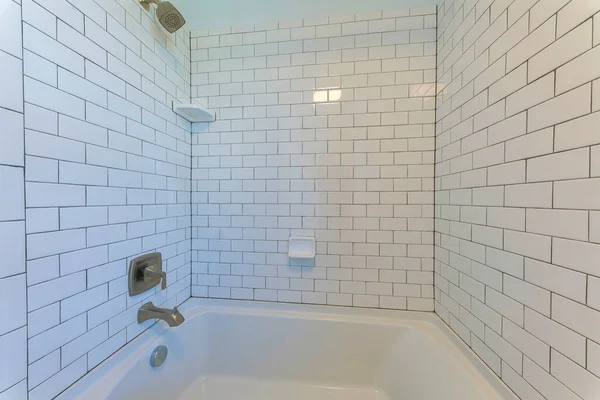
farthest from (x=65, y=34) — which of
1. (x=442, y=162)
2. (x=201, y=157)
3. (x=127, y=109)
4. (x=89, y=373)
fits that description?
(x=442, y=162)

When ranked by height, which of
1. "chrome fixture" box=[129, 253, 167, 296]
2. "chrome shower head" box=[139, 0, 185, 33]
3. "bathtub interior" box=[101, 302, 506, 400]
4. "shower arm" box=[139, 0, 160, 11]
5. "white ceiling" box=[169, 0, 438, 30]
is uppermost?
"white ceiling" box=[169, 0, 438, 30]

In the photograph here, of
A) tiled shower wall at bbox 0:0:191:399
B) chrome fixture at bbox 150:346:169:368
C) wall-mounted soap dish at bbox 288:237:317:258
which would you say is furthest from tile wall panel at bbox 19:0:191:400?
wall-mounted soap dish at bbox 288:237:317:258

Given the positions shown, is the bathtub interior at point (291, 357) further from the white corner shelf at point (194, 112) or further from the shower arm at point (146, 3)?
the shower arm at point (146, 3)

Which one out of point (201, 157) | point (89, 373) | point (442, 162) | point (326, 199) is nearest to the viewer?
point (89, 373)

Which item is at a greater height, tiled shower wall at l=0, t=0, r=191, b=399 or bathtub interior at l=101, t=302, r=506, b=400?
tiled shower wall at l=0, t=0, r=191, b=399

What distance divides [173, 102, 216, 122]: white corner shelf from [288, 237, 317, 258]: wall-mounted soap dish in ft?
3.03

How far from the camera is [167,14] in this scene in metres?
1.15

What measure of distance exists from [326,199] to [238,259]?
69cm

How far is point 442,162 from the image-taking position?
128cm

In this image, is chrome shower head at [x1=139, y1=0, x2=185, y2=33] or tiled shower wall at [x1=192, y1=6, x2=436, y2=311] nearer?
chrome shower head at [x1=139, y1=0, x2=185, y2=33]

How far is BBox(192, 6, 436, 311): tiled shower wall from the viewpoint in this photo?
54.7 inches

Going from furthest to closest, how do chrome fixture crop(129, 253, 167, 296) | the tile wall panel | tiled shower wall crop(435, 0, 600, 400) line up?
chrome fixture crop(129, 253, 167, 296) < the tile wall panel < tiled shower wall crop(435, 0, 600, 400)

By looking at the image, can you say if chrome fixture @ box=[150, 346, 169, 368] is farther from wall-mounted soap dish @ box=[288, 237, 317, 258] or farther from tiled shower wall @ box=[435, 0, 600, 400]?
tiled shower wall @ box=[435, 0, 600, 400]

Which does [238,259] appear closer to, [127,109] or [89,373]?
[89,373]
